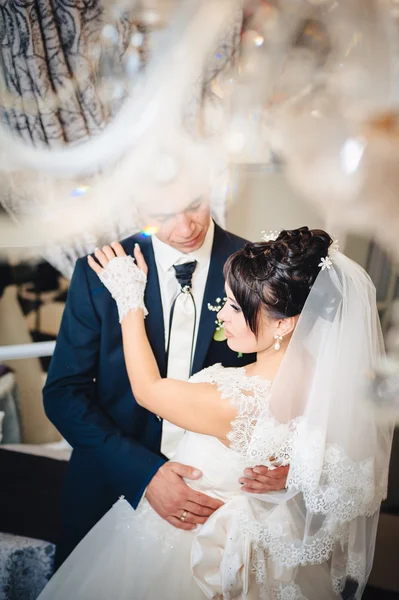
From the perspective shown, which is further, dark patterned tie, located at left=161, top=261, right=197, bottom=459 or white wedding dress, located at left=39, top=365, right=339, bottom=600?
dark patterned tie, located at left=161, top=261, right=197, bottom=459

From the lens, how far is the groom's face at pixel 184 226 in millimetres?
1562

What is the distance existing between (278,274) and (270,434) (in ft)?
1.39

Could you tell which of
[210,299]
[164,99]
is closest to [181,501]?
[210,299]

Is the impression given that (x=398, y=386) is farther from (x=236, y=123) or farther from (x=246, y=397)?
(x=236, y=123)

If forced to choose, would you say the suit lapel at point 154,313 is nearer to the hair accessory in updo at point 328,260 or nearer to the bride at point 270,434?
the bride at point 270,434

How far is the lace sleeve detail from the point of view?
4.22 feet

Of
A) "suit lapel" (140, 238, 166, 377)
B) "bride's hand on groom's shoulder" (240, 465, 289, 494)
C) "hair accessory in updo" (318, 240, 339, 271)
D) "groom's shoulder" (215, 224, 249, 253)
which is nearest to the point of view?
"hair accessory in updo" (318, 240, 339, 271)

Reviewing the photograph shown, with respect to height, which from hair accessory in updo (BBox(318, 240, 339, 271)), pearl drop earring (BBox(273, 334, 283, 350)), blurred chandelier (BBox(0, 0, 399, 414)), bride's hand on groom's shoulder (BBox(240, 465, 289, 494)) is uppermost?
blurred chandelier (BBox(0, 0, 399, 414))

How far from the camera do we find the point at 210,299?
1.57m

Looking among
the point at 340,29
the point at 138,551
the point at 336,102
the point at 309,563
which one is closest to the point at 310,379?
the point at 309,563

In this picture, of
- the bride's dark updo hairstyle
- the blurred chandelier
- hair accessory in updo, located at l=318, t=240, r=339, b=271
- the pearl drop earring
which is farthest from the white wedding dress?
the blurred chandelier

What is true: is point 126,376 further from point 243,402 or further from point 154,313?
point 243,402

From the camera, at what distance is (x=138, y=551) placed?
4.53 ft

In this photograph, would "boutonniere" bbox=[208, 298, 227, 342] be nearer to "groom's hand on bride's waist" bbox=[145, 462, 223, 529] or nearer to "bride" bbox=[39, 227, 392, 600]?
"bride" bbox=[39, 227, 392, 600]
